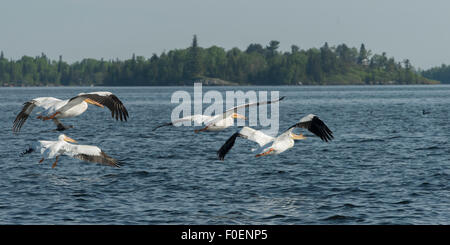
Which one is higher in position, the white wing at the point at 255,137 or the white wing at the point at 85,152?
the white wing at the point at 255,137

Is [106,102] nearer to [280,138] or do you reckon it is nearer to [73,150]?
[73,150]

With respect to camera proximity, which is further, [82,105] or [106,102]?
[82,105]

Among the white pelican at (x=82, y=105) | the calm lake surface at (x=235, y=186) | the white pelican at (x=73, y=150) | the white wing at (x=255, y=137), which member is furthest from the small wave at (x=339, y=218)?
the white pelican at (x=73, y=150)

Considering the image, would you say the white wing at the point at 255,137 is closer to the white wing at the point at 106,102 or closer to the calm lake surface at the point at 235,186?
the calm lake surface at the point at 235,186

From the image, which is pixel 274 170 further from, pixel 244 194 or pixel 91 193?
pixel 91 193

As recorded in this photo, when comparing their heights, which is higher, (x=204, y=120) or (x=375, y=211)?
(x=204, y=120)

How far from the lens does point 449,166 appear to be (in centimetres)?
2972

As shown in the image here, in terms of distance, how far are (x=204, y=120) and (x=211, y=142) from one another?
19863mm

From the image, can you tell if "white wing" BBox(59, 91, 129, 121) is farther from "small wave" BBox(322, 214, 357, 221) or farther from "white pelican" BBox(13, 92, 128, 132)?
"small wave" BBox(322, 214, 357, 221)

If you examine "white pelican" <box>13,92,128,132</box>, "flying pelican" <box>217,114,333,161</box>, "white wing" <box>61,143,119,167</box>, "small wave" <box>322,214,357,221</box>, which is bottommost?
"small wave" <box>322,214,357,221</box>

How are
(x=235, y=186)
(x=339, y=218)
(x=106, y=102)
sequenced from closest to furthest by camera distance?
1. (x=339, y=218)
2. (x=106, y=102)
3. (x=235, y=186)

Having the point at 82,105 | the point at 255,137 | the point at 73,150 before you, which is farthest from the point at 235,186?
the point at 82,105

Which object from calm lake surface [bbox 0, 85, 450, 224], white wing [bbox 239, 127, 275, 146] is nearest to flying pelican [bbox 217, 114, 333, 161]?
white wing [bbox 239, 127, 275, 146]
